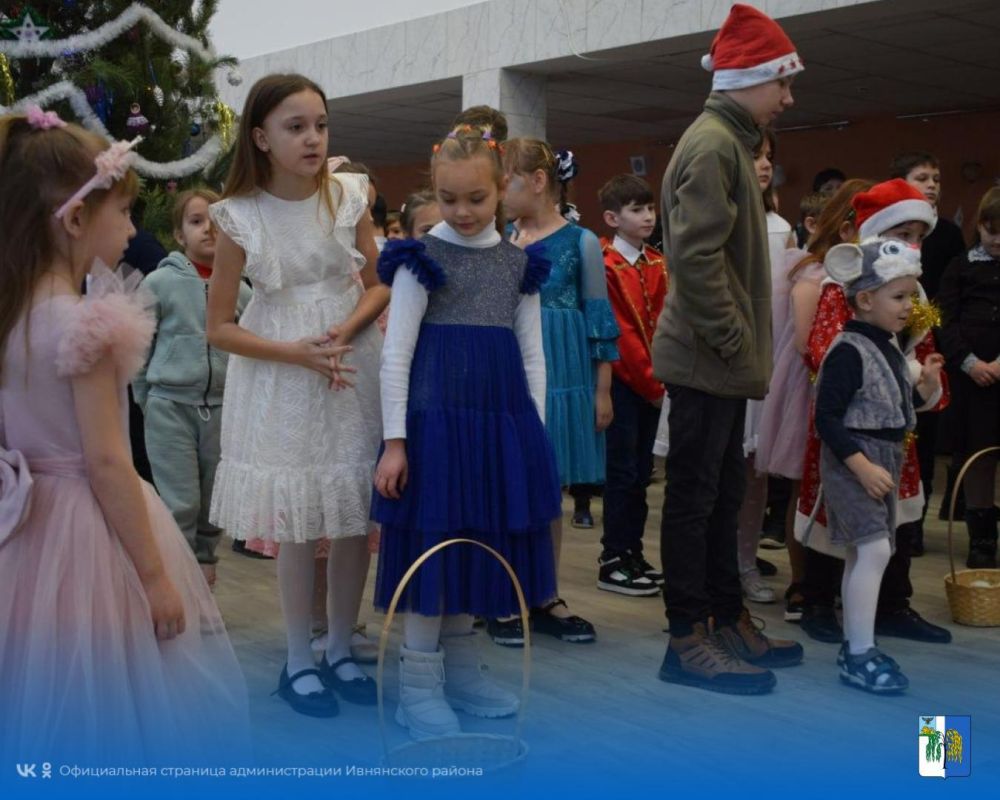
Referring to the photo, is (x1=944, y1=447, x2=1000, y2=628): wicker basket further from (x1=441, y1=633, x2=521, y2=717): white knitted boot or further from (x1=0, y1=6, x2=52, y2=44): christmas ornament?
(x1=0, y1=6, x2=52, y2=44): christmas ornament

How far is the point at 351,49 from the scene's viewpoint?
9.89 meters

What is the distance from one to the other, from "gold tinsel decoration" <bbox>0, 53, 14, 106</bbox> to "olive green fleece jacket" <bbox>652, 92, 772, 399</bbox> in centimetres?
312

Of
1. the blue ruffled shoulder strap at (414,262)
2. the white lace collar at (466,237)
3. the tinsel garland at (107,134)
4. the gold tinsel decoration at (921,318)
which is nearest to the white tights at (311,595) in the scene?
the blue ruffled shoulder strap at (414,262)

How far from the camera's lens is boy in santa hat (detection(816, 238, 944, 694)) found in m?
3.39

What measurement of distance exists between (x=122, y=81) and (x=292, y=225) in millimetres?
2548

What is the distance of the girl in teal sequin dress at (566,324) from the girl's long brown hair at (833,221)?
0.70 meters

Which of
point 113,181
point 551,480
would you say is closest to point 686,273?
point 551,480

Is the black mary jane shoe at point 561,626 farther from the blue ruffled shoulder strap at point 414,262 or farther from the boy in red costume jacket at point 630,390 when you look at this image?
the blue ruffled shoulder strap at point 414,262

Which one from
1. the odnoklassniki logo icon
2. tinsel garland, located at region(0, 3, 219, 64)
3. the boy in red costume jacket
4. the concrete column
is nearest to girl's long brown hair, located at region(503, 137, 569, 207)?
the boy in red costume jacket

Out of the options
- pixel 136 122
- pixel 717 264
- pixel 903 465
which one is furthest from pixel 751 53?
pixel 136 122

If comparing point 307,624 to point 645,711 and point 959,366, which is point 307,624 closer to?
point 645,711

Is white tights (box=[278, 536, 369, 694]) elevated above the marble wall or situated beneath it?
situated beneath

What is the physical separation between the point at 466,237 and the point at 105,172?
1.13m

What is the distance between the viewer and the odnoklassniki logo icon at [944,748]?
8.90ft
